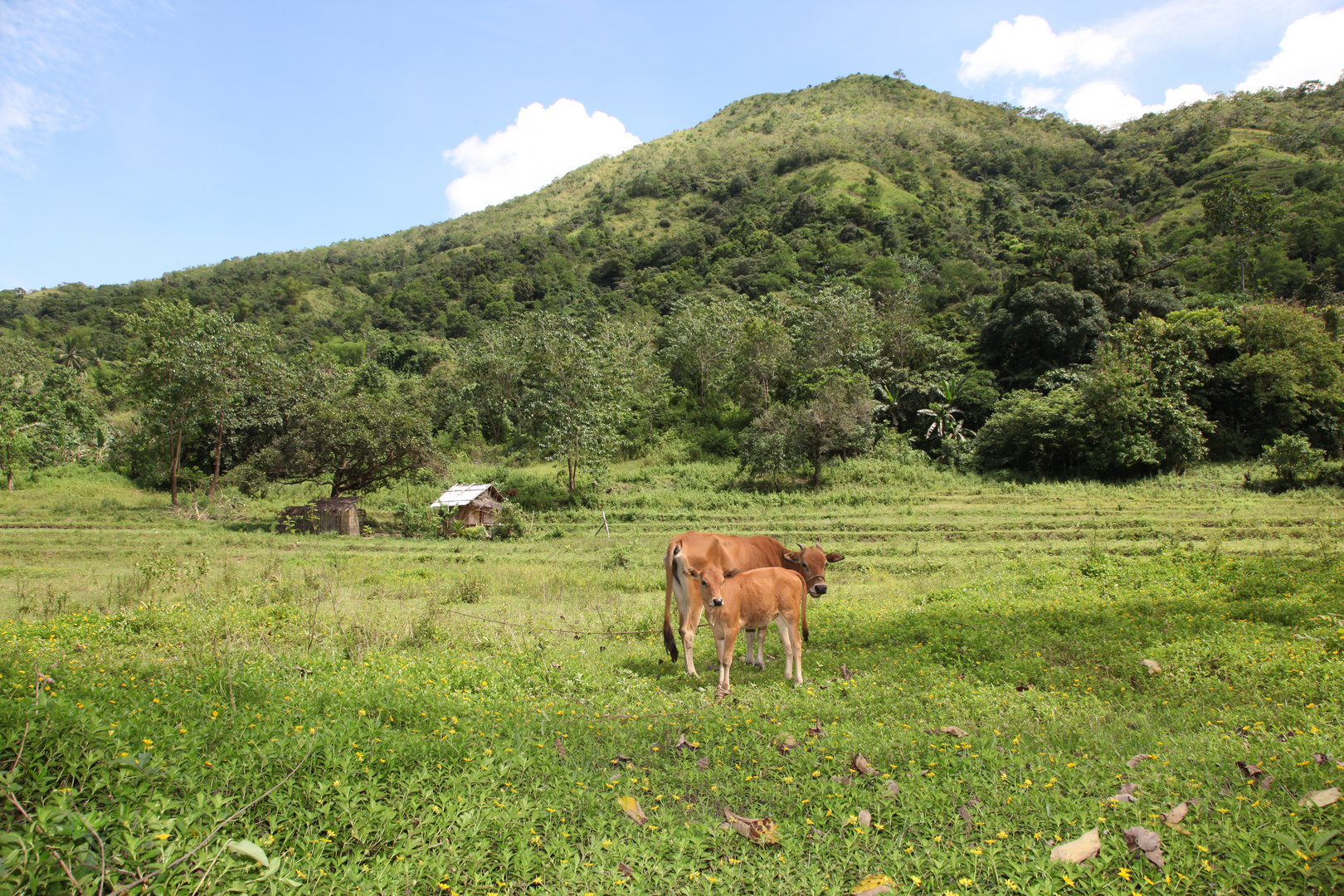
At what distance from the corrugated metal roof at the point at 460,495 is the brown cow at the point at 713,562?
1664 centimetres

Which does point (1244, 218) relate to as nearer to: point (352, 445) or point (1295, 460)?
point (1295, 460)

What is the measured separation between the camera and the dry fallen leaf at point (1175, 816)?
13.2 feet

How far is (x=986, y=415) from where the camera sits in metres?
34.1

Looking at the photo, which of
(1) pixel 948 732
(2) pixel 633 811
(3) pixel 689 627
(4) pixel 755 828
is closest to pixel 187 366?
(3) pixel 689 627

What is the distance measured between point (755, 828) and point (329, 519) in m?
22.9

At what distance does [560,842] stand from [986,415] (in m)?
34.4

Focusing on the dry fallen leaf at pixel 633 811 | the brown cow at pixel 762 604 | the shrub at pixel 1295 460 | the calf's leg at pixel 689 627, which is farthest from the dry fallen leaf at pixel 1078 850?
the shrub at pixel 1295 460

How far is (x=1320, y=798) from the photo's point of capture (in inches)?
160

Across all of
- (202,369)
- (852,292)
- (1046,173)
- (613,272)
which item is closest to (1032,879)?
(202,369)

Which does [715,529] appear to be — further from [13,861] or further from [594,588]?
[13,861]

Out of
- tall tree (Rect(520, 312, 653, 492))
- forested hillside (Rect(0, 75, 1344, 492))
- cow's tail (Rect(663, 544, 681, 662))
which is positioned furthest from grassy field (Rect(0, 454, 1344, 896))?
forested hillside (Rect(0, 75, 1344, 492))

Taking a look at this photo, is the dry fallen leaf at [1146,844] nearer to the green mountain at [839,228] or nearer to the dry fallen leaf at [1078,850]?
the dry fallen leaf at [1078,850]

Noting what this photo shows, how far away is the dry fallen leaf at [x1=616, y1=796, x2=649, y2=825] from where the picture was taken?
14.2ft

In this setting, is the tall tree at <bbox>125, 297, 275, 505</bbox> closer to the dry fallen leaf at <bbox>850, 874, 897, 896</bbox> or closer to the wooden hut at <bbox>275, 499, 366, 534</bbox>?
the wooden hut at <bbox>275, 499, 366, 534</bbox>
